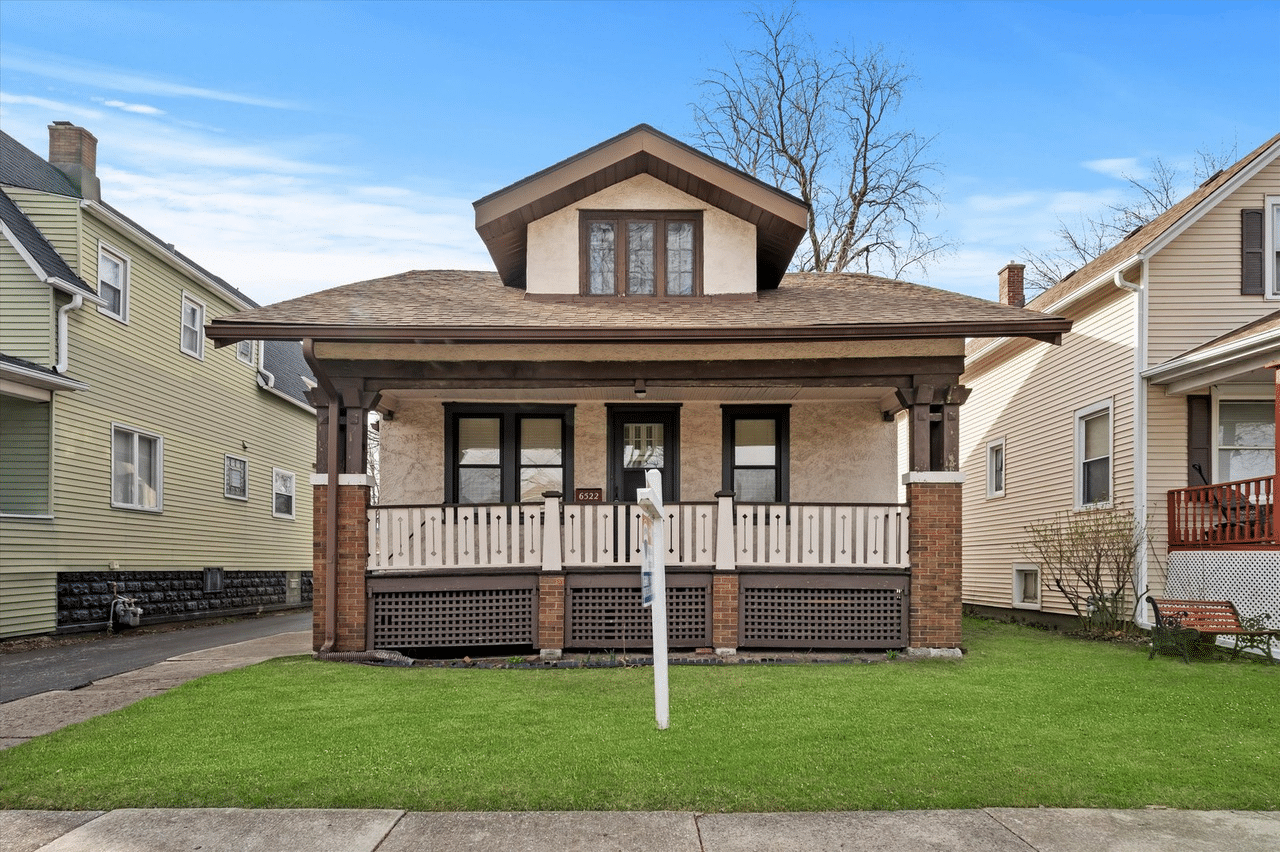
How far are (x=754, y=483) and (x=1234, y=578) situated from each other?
589 centimetres

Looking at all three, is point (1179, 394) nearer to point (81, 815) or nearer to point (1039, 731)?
point (1039, 731)

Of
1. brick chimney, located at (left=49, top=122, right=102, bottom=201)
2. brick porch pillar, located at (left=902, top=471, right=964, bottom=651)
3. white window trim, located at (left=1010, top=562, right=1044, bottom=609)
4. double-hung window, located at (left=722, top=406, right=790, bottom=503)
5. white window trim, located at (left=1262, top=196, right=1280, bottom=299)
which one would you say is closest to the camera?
brick porch pillar, located at (left=902, top=471, right=964, bottom=651)

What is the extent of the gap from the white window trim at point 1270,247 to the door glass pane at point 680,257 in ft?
25.7

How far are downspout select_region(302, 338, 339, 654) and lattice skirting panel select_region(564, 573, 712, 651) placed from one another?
8.64ft

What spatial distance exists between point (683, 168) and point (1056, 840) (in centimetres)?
946

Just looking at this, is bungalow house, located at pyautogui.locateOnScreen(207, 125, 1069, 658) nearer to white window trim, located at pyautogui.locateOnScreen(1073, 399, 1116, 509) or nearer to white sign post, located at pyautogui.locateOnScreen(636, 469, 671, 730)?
white window trim, located at pyautogui.locateOnScreen(1073, 399, 1116, 509)

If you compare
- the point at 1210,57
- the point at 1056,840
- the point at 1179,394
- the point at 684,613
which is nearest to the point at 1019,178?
the point at 1210,57

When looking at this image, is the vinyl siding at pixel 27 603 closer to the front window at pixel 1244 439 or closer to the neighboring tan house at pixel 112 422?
the neighboring tan house at pixel 112 422

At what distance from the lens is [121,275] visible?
17078 millimetres

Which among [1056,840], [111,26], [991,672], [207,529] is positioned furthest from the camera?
[207,529]

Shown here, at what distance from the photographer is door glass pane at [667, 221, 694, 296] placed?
13.2 meters

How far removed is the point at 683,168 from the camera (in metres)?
12.6

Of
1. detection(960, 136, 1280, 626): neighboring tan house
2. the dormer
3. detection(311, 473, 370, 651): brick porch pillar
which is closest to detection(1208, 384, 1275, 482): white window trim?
detection(960, 136, 1280, 626): neighboring tan house

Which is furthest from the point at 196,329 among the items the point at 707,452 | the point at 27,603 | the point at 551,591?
the point at 551,591
